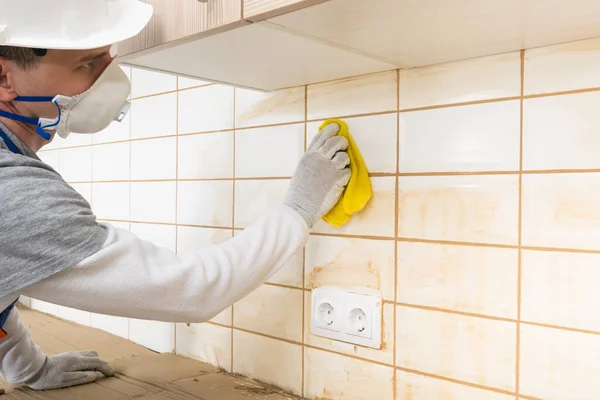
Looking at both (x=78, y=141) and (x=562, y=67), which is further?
(x=78, y=141)

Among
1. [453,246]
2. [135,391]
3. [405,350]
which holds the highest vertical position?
[453,246]

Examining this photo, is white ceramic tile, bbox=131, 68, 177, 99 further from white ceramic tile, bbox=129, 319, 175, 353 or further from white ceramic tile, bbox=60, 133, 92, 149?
white ceramic tile, bbox=129, 319, 175, 353

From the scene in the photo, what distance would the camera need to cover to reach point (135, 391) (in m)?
1.02

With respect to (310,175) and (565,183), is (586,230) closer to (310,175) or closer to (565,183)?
(565,183)

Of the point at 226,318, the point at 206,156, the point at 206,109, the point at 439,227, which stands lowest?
the point at 226,318

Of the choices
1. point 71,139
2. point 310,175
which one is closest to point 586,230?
point 310,175

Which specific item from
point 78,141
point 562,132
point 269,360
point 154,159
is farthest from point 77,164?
point 562,132

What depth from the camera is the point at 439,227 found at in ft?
2.68

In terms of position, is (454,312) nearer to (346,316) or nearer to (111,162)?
(346,316)

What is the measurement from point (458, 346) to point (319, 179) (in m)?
0.34

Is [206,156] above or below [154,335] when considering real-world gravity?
above

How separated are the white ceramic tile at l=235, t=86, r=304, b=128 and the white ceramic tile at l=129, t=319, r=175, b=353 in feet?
1.80

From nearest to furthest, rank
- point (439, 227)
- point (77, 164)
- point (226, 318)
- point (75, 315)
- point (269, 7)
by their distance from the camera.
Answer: point (269, 7)
point (439, 227)
point (226, 318)
point (75, 315)
point (77, 164)

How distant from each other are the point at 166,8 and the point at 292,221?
14.7 inches
